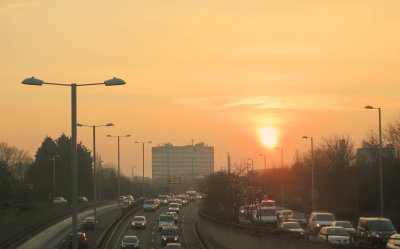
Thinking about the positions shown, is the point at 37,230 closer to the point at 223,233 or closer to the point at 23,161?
the point at 223,233

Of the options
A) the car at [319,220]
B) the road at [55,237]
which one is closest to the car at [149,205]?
the road at [55,237]

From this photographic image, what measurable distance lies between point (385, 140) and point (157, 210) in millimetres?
39553

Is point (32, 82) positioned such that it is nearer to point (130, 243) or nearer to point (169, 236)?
point (130, 243)

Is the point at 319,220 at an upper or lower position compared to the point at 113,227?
upper

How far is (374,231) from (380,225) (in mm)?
743

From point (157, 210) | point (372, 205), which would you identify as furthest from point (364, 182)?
Result: point (157, 210)

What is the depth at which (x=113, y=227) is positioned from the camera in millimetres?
74062

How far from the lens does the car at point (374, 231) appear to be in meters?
35.8

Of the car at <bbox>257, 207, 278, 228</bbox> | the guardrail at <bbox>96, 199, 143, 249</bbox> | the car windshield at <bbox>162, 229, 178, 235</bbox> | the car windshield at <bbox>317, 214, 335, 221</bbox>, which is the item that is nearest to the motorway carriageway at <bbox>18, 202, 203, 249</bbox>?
the guardrail at <bbox>96, 199, 143, 249</bbox>

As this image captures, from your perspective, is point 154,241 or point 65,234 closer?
point 154,241

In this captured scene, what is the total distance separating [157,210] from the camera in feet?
339

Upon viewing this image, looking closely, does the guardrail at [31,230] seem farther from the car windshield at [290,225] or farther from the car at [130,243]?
the car windshield at [290,225]

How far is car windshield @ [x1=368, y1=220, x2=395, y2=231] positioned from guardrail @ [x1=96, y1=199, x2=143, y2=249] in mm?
26885

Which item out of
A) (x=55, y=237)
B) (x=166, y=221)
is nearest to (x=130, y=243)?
(x=55, y=237)
